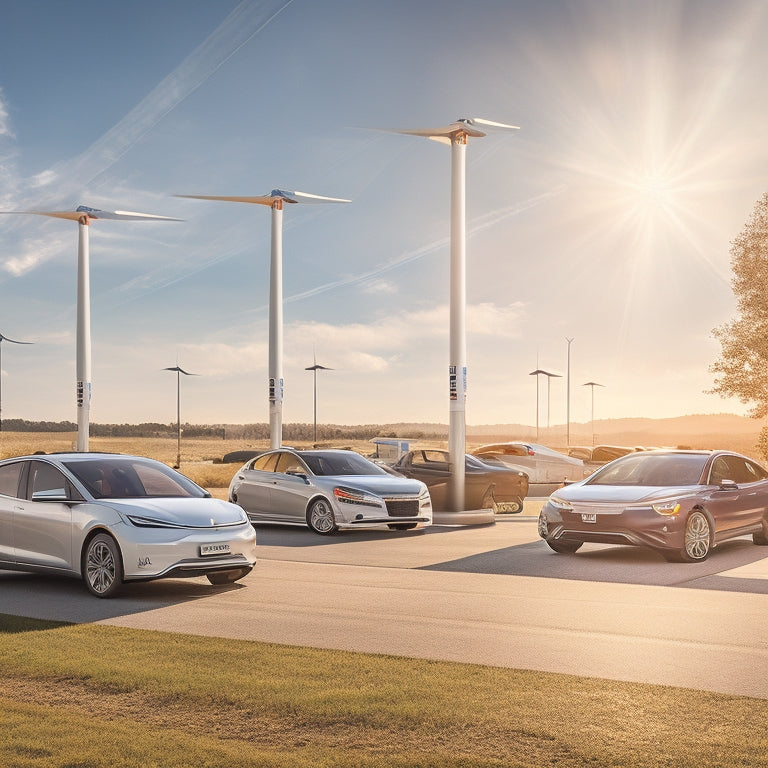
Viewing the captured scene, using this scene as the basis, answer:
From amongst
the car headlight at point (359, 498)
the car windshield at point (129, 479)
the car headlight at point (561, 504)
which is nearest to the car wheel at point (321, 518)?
the car headlight at point (359, 498)

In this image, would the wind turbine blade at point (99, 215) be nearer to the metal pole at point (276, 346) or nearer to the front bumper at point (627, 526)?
the metal pole at point (276, 346)

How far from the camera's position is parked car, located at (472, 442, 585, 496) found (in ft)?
91.6

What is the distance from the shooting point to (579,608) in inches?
396

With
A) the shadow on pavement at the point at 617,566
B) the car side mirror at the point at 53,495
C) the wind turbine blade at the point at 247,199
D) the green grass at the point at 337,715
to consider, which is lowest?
the shadow on pavement at the point at 617,566

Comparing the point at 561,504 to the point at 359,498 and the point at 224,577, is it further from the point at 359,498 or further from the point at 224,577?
the point at 224,577

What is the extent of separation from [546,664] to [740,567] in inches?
282

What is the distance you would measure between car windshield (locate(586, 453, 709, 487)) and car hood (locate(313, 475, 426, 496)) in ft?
13.1

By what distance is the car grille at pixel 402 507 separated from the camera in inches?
718

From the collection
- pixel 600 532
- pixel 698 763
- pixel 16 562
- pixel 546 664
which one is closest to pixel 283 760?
pixel 698 763

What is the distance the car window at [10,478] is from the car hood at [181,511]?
4.95 feet

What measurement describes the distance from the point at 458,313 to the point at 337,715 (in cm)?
1866

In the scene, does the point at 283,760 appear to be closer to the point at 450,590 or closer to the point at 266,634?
the point at 266,634

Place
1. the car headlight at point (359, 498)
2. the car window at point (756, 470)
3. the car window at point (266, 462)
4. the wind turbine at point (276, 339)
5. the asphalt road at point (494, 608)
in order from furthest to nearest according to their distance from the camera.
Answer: the wind turbine at point (276, 339) → the car window at point (266, 462) → the car headlight at point (359, 498) → the car window at point (756, 470) → the asphalt road at point (494, 608)

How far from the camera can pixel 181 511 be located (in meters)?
11.4
